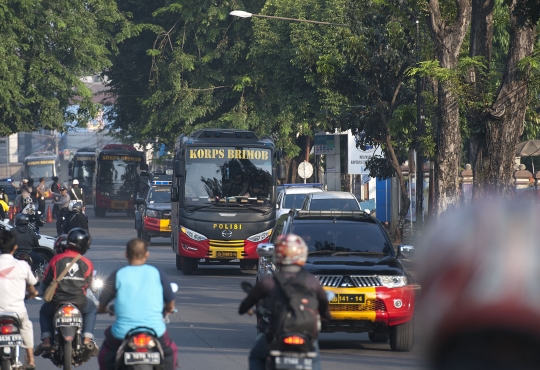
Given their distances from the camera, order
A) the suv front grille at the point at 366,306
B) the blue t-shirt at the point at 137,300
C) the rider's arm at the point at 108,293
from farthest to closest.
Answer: the suv front grille at the point at 366,306 → the rider's arm at the point at 108,293 → the blue t-shirt at the point at 137,300

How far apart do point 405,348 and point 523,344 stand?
557cm

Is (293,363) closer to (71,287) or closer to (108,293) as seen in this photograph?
(108,293)

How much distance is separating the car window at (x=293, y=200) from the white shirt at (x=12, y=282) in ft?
70.8

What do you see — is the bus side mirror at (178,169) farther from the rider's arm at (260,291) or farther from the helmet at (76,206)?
the rider's arm at (260,291)

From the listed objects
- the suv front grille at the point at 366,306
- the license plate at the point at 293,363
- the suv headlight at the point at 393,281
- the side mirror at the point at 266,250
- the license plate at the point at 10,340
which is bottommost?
the suv front grille at the point at 366,306

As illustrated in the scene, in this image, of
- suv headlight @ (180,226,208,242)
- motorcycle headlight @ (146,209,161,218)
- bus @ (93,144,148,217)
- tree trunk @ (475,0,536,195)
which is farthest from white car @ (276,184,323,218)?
bus @ (93,144,148,217)

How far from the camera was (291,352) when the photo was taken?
253 inches

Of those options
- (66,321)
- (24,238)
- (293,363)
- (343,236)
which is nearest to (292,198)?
(24,238)

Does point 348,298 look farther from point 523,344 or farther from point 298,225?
point 523,344

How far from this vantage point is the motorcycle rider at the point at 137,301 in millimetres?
6992

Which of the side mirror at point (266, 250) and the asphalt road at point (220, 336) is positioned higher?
the side mirror at point (266, 250)

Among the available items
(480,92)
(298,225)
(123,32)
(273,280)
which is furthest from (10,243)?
(123,32)

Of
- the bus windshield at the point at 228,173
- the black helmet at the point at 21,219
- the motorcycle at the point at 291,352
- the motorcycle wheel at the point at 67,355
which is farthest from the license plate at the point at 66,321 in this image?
the bus windshield at the point at 228,173

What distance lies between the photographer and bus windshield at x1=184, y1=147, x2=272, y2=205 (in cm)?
2106
